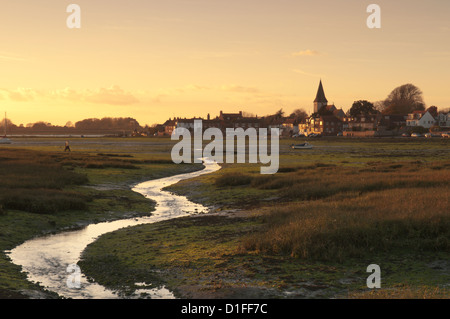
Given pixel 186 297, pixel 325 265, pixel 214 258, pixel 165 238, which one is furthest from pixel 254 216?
pixel 186 297

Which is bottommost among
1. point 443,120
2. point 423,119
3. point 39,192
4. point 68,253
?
point 68,253

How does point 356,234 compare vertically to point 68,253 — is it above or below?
above

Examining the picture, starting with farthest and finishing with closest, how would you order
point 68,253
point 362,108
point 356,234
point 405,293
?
point 362,108 → point 68,253 → point 356,234 → point 405,293

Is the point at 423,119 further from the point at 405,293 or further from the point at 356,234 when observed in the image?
the point at 405,293

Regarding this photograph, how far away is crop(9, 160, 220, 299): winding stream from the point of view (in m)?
15.1

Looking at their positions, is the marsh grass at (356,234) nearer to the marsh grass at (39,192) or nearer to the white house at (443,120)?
the marsh grass at (39,192)

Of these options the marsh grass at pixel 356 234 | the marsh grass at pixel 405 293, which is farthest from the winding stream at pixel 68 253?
the marsh grass at pixel 405 293

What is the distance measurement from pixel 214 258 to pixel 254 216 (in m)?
8.00

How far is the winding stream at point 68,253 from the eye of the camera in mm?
15086

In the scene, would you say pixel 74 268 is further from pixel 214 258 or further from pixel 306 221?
pixel 306 221

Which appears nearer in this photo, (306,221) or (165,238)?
(306,221)

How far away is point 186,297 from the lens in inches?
561

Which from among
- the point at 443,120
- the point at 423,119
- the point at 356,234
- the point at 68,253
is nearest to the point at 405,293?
the point at 356,234

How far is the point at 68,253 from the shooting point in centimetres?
2031
